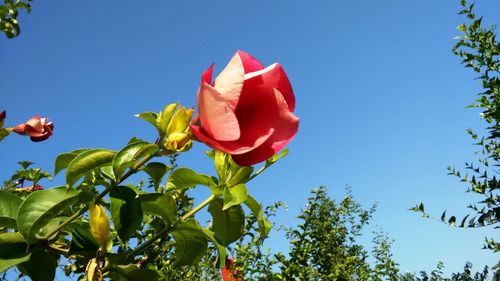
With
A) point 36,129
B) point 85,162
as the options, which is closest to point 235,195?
point 85,162

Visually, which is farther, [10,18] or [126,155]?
[10,18]

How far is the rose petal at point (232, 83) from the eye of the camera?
0.73 meters

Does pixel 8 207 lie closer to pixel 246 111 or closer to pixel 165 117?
pixel 165 117

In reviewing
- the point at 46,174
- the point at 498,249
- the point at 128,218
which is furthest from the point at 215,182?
the point at 498,249

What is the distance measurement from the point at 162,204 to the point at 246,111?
31 cm

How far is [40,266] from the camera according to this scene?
3.14ft

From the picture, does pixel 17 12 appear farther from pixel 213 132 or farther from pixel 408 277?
pixel 408 277

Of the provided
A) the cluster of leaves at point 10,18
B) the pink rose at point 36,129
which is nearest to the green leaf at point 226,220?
the pink rose at point 36,129

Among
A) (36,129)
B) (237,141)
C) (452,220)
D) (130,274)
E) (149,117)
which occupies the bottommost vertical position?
(130,274)

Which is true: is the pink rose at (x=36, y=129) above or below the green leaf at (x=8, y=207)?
above

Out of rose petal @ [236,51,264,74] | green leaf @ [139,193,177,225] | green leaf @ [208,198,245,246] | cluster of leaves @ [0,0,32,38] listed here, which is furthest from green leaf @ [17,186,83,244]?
cluster of leaves @ [0,0,32,38]

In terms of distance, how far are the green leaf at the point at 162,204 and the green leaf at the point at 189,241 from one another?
3 centimetres

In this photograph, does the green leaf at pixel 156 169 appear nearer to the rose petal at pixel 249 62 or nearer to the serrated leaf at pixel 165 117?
the serrated leaf at pixel 165 117

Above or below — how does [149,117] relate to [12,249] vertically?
above
